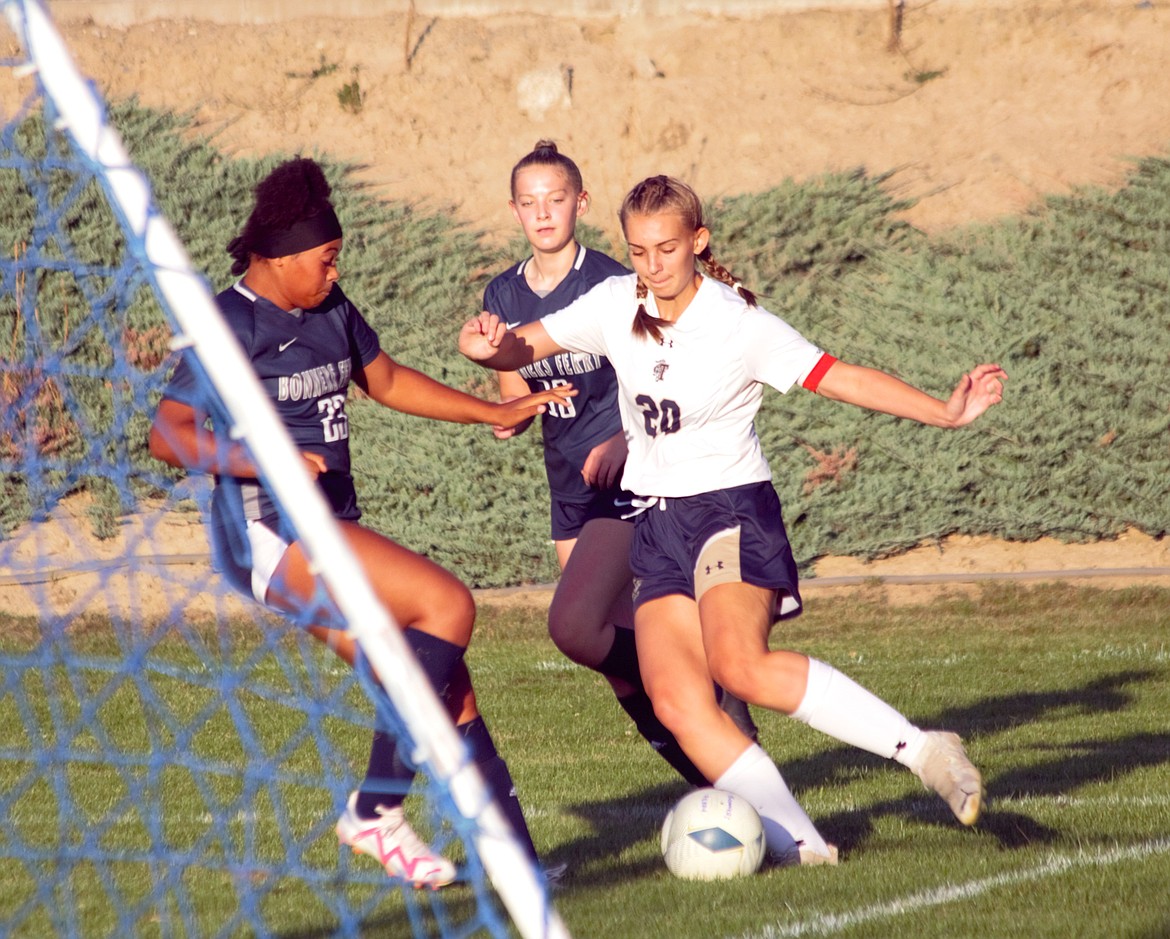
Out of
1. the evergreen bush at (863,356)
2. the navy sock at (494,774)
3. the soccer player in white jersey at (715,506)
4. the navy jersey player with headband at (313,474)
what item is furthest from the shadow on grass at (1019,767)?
the evergreen bush at (863,356)

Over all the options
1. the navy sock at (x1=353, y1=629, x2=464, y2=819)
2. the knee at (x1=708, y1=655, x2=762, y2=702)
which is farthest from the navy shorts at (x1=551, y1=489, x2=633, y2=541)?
the navy sock at (x1=353, y1=629, x2=464, y2=819)

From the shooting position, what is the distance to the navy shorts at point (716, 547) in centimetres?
480

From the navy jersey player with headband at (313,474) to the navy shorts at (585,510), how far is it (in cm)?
94

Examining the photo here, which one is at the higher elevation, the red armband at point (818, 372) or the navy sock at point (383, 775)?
the red armband at point (818, 372)

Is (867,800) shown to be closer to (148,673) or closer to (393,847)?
(393,847)

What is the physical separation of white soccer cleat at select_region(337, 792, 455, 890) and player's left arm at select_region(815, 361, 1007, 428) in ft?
5.78

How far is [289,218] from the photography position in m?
4.71

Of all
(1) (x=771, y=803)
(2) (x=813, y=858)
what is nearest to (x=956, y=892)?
(2) (x=813, y=858)

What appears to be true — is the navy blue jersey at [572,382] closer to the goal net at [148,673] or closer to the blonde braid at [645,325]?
the blonde braid at [645,325]

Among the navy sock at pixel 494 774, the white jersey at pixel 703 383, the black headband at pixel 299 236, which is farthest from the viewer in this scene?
the white jersey at pixel 703 383

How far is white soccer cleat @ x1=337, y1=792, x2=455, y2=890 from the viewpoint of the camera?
459cm

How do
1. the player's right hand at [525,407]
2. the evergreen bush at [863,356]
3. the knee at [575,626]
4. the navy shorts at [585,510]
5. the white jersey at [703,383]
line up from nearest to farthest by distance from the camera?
the white jersey at [703,383], the player's right hand at [525,407], the knee at [575,626], the navy shorts at [585,510], the evergreen bush at [863,356]

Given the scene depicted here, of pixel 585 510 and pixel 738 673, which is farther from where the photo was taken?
pixel 585 510

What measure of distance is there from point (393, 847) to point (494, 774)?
1.17 ft
